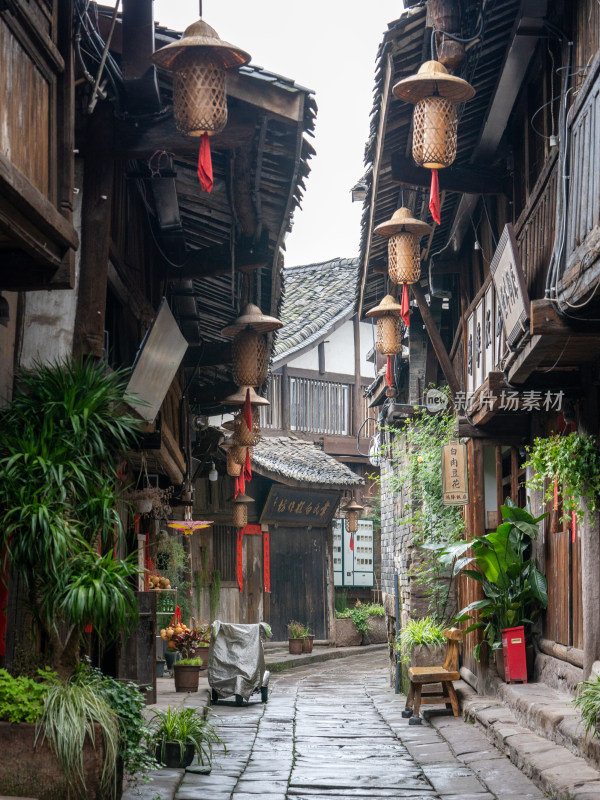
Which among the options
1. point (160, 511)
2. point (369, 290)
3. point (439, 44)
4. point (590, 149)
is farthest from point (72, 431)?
point (369, 290)

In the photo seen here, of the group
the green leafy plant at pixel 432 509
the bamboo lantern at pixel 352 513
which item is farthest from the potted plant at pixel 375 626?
the green leafy plant at pixel 432 509

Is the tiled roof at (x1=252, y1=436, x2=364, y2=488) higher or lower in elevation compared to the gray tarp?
higher

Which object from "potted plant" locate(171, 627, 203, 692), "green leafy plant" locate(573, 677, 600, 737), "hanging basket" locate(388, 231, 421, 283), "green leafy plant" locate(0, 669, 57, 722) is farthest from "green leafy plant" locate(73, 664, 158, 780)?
"potted plant" locate(171, 627, 203, 692)

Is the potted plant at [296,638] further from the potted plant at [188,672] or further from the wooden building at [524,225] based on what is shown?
the wooden building at [524,225]

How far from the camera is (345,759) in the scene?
9.72m

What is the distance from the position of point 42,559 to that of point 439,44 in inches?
228

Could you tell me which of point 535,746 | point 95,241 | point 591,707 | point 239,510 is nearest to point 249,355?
point 95,241

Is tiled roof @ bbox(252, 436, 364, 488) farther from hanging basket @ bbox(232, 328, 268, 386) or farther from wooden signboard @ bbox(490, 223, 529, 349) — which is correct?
wooden signboard @ bbox(490, 223, 529, 349)

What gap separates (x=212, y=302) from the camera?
48.2 feet

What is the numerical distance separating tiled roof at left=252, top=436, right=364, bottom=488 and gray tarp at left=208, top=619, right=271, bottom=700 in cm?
860

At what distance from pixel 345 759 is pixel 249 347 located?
15.2 feet

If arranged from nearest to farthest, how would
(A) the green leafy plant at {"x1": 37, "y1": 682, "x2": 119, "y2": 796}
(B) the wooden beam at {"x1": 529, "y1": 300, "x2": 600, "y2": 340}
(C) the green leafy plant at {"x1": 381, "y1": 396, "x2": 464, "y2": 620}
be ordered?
(A) the green leafy plant at {"x1": 37, "y1": 682, "x2": 119, "y2": 796}, (B) the wooden beam at {"x1": 529, "y1": 300, "x2": 600, "y2": 340}, (C) the green leafy plant at {"x1": 381, "y1": 396, "x2": 464, "y2": 620}

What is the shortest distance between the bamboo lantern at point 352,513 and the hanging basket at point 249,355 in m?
14.7

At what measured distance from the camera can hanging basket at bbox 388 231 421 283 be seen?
11.2 metres
